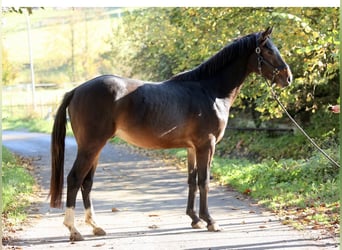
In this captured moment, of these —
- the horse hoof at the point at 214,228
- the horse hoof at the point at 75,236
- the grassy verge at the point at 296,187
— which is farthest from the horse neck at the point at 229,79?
the horse hoof at the point at 75,236

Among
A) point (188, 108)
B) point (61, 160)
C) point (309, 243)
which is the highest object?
point (188, 108)

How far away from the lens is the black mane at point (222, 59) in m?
6.06

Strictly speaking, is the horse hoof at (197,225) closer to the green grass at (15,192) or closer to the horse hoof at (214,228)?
the horse hoof at (214,228)

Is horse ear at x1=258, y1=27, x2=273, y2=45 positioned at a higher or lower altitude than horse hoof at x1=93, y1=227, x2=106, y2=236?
higher

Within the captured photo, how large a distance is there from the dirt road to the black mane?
1.56 meters

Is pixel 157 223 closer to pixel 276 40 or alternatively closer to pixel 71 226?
pixel 71 226

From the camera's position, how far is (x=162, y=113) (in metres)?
5.66

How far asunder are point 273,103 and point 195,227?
4.55 metres

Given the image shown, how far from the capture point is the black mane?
6059 millimetres

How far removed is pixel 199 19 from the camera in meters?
10.8

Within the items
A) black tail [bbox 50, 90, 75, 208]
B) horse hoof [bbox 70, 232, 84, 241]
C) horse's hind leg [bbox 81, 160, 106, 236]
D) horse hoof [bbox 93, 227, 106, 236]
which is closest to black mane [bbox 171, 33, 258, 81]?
black tail [bbox 50, 90, 75, 208]

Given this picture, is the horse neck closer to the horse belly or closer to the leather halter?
the leather halter

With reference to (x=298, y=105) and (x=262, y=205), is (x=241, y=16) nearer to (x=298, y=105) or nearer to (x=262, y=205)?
(x=298, y=105)

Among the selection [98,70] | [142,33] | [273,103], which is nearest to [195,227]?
[273,103]
